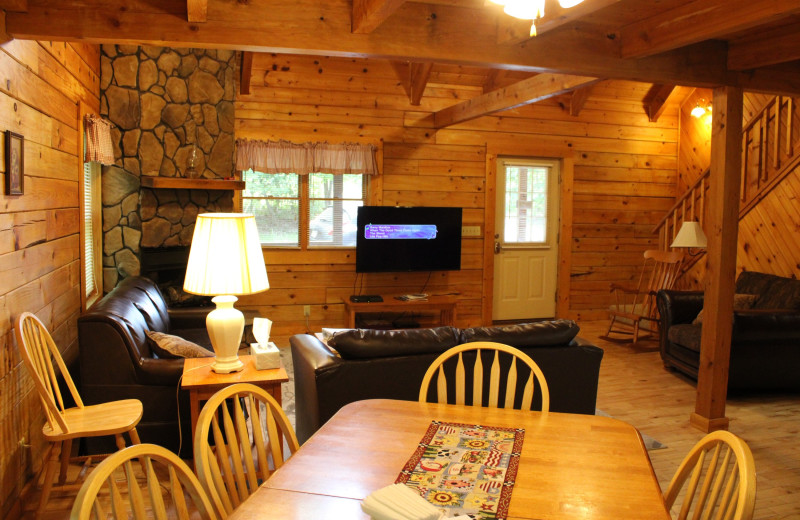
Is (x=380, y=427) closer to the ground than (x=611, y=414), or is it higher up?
higher up

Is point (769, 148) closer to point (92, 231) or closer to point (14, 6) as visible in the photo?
point (92, 231)

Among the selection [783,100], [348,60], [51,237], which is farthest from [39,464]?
[783,100]

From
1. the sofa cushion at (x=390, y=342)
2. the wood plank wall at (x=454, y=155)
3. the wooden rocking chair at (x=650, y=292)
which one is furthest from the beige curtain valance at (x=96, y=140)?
the wooden rocking chair at (x=650, y=292)

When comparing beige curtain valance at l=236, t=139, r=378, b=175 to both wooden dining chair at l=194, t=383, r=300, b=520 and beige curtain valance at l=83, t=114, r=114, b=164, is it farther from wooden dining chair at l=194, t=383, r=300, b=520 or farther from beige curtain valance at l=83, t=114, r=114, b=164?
wooden dining chair at l=194, t=383, r=300, b=520

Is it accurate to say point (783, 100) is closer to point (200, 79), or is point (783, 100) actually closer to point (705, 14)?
point (705, 14)

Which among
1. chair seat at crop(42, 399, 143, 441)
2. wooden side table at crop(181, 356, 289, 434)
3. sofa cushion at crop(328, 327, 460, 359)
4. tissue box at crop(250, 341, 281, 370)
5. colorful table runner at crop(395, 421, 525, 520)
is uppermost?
sofa cushion at crop(328, 327, 460, 359)

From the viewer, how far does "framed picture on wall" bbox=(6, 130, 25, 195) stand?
8.79 ft

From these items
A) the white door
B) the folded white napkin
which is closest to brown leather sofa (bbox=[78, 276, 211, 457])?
the folded white napkin

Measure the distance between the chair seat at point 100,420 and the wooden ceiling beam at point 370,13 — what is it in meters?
2.14

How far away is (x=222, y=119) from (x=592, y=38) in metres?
3.65

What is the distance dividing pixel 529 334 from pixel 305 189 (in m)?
3.90

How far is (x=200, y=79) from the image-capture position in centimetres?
589

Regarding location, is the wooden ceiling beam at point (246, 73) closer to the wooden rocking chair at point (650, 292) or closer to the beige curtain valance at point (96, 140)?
the beige curtain valance at point (96, 140)

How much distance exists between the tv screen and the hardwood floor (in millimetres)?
1971
